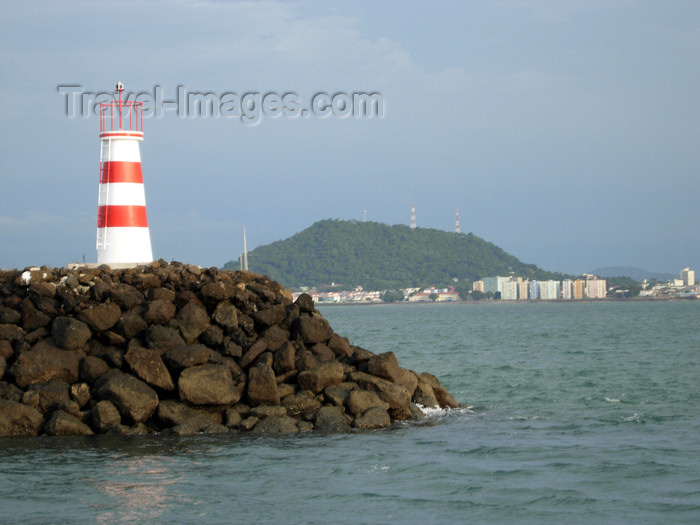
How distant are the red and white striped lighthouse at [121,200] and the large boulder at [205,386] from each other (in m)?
5.77

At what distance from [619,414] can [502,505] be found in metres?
7.23

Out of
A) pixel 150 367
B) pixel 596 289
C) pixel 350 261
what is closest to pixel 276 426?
pixel 150 367

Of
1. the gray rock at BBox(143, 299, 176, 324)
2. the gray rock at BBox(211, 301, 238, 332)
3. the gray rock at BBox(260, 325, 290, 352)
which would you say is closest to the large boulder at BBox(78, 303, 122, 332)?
the gray rock at BBox(143, 299, 176, 324)

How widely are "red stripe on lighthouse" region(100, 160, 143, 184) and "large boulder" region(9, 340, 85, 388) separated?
17.2 feet

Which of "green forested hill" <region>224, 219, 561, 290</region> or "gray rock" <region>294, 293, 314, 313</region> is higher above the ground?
"green forested hill" <region>224, 219, 561, 290</region>

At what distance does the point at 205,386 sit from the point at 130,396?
3.90 ft

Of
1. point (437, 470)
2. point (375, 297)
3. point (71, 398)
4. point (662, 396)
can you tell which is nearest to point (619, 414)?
point (662, 396)

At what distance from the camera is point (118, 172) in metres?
19.5

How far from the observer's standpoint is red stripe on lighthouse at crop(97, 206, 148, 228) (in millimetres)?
19438

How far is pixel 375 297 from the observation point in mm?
178375

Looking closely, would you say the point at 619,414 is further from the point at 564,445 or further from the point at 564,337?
the point at 564,337

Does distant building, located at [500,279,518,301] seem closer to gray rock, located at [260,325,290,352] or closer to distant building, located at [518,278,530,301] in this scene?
distant building, located at [518,278,530,301]

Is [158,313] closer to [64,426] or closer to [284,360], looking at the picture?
[284,360]

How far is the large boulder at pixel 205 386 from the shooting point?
14.3 metres
